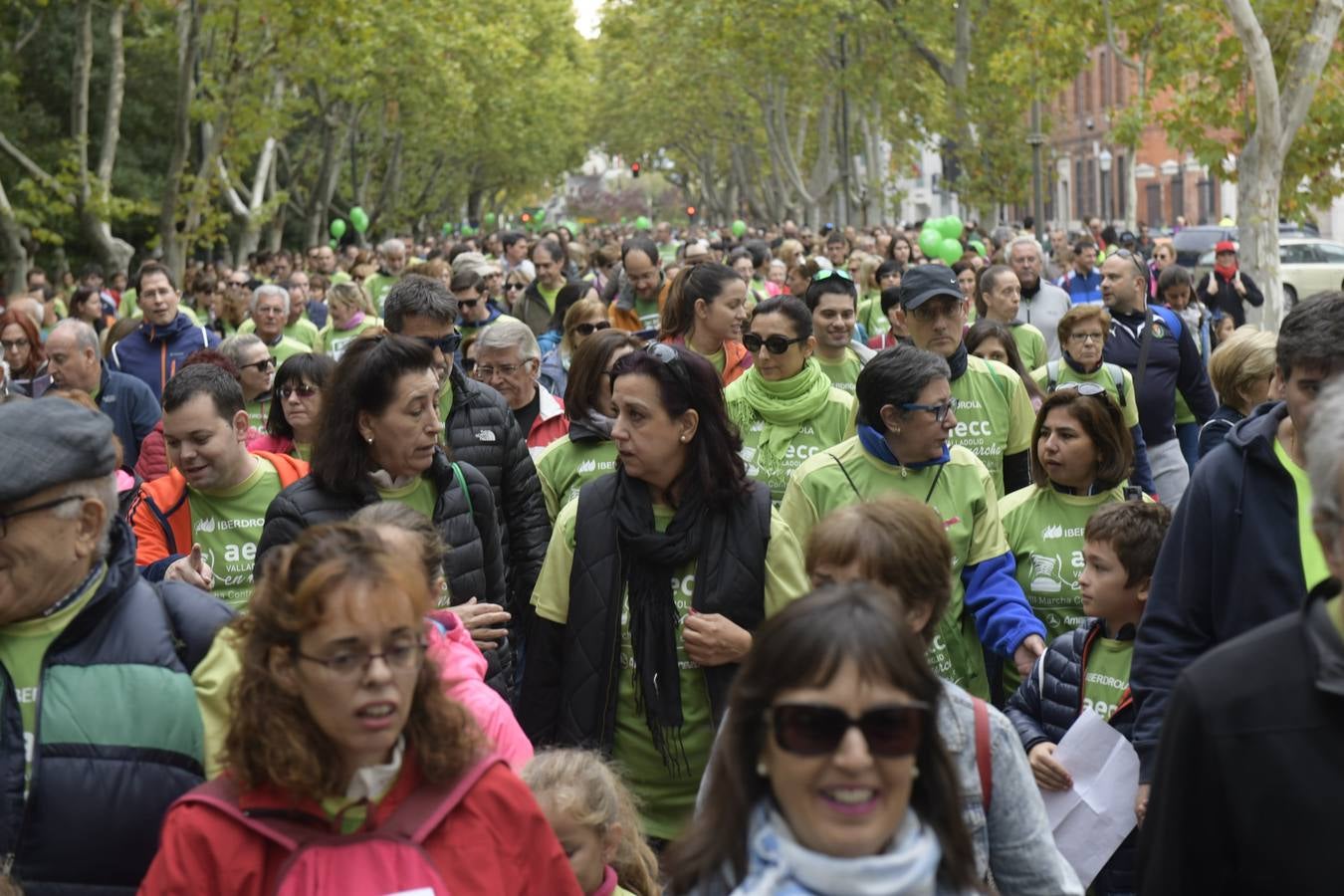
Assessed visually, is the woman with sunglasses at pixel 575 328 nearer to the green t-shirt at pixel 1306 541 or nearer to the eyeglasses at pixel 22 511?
the green t-shirt at pixel 1306 541

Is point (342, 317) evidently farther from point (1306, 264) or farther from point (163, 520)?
point (1306, 264)

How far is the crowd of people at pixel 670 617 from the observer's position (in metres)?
2.84

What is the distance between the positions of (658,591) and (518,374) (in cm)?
349

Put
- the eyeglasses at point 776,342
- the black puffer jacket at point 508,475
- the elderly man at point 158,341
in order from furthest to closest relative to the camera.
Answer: the elderly man at point 158,341 → the eyeglasses at point 776,342 → the black puffer jacket at point 508,475

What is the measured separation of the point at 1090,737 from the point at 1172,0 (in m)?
20.3

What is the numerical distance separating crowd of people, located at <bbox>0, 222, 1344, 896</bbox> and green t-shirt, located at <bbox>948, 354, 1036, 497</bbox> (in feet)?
0.04

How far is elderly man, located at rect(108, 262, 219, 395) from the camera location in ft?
37.3

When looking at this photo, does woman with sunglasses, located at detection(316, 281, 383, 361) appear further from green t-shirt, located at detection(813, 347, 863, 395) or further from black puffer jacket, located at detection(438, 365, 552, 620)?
black puffer jacket, located at detection(438, 365, 552, 620)

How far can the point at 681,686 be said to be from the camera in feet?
16.2

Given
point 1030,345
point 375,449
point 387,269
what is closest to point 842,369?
point 1030,345

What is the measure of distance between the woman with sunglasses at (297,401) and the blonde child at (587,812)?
300 cm

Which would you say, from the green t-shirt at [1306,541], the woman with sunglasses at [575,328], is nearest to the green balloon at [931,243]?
the woman with sunglasses at [575,328]

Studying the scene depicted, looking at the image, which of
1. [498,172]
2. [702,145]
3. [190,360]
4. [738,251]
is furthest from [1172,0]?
[702,145]

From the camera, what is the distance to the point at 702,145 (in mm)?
85500
